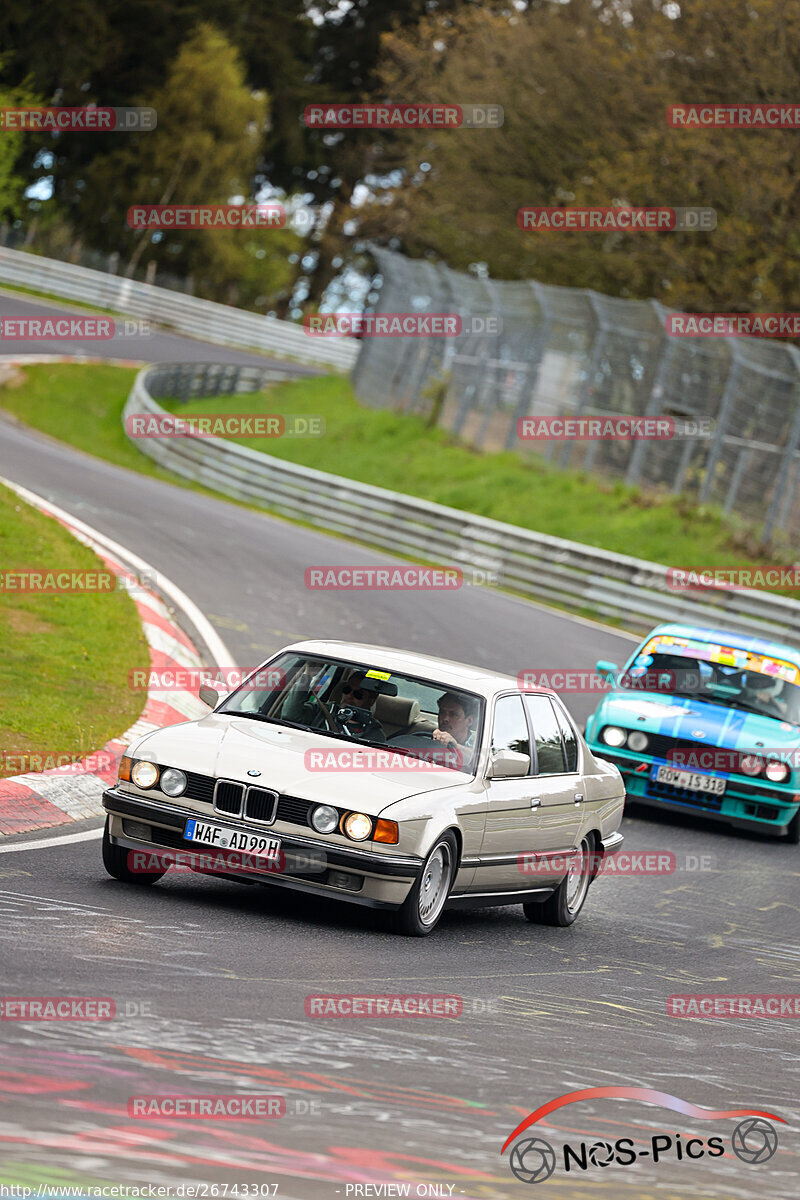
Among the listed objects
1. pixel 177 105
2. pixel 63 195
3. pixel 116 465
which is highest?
pixel 177 105

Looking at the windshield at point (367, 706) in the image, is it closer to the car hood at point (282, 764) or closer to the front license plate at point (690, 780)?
the car hood at point (282, 764)

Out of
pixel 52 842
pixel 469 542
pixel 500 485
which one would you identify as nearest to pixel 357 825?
pixel 52 842

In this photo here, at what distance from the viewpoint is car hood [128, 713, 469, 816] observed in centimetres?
750

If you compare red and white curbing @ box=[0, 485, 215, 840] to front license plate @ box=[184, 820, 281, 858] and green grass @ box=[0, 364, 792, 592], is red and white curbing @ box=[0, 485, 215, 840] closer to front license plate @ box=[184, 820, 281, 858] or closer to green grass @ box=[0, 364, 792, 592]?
front license plate @ box=[184, 820, 281, 858]

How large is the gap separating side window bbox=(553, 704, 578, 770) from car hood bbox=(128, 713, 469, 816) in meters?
1.42

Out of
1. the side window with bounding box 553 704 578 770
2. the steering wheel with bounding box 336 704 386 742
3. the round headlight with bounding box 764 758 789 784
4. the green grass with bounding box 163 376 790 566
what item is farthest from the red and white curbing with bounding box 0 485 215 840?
the green grass with bounding box 163 376 790 566

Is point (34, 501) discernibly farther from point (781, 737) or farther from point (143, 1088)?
point (143, 1088)

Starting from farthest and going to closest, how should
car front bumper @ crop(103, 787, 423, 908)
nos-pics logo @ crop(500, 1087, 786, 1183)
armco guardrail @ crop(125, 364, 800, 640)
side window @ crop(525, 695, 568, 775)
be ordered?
armco guardrail @ crop(125, 364, 800, 640) → side window @ crop(525, 695, 568, 775) → car front bumper @ crop(103, 787, 423, 908) → nos-pics logo @ crop(500, 1087, 786, 1183)

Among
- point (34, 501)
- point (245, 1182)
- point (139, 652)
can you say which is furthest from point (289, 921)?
point (34, 501)

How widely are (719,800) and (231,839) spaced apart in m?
6.63

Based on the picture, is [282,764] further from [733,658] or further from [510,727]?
[733,658]

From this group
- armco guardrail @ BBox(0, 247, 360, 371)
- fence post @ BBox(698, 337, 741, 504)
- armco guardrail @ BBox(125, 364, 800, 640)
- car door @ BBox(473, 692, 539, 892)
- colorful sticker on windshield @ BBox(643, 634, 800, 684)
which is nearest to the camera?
car door @ BBox(473, 692, 539, 892)

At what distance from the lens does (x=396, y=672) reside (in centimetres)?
866

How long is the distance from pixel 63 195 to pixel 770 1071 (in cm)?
5961
